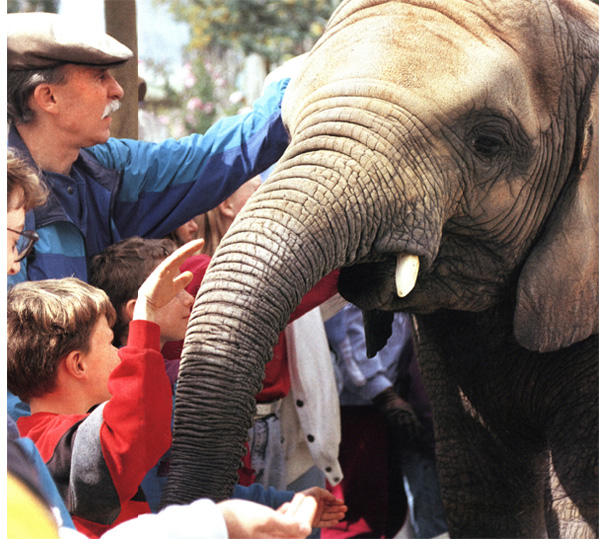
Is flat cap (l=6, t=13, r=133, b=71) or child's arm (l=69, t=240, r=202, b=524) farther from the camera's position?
flat cap (l=6, t=13, r=133, b=71)

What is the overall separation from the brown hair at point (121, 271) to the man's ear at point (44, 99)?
39cm

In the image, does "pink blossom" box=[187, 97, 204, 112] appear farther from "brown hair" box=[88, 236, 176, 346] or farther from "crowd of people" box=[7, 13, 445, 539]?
"brown hair" box=[88, 236, 176, 346]

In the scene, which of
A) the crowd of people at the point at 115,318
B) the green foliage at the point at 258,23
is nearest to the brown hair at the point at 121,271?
the crowd of people at the point at 115,318

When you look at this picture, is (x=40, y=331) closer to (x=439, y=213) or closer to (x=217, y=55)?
(x=439, y=213)

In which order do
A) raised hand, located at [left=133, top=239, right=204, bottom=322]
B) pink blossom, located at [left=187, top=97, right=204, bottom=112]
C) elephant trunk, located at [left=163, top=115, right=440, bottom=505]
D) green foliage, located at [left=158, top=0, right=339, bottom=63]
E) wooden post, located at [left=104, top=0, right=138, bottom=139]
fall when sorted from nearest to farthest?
elephant trunk, located at [left=163, top=115, right=440, bottom=505] → raised hand, located at [left=133, top=239, right=204, bottom=322] → wooden post, located at [left=104, top=0, right=138, bottom=139] → green foliage, located at [left=158, top=0, right=339, bottom=63] → pink blossom, located at [left=187, top=97, right=204, bottom=112]

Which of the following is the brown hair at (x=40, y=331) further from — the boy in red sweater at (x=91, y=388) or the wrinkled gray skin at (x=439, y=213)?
the wrinkled gray skin at (x=439, y=213)

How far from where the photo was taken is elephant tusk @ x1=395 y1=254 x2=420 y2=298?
1950mm

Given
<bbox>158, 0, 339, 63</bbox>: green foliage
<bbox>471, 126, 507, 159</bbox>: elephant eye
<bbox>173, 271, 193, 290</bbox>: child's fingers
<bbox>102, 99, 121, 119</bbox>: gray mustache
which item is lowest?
<bbox>158, 0, 339, 63</bbox>: green foliage

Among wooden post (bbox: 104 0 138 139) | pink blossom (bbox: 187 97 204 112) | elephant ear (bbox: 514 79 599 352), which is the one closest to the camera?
elephant ear (bbox: 514 79 599 352)

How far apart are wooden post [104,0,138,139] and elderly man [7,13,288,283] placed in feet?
1.36

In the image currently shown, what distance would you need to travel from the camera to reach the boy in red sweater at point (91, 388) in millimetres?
1803

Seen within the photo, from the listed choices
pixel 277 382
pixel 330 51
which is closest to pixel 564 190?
pixel 330 51

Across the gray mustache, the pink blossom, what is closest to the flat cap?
the gray mustache

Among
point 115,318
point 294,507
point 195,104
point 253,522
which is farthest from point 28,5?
point 195,104
